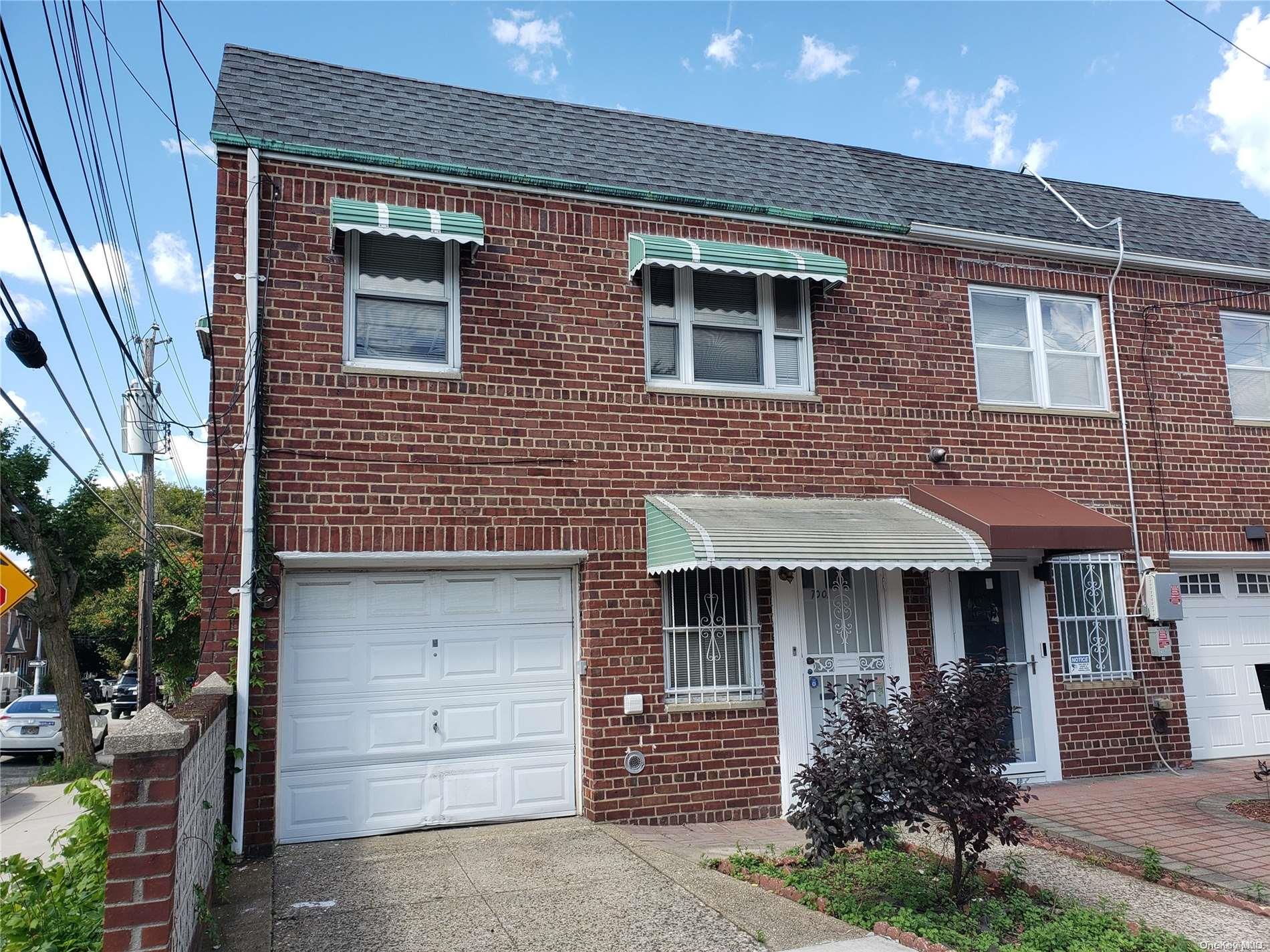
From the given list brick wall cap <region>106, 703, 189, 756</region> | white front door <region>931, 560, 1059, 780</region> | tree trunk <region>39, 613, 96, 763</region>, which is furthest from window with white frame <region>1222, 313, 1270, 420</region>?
tree trunk <region>39, 613, 96, 763</region>

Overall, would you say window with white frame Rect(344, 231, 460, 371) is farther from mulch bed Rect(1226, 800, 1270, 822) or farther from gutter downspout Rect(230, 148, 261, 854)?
mulch bed Rect(1226, 800, 1270, 822)

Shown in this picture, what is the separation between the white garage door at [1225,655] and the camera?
10.8 meters

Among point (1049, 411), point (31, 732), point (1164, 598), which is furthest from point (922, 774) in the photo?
point (31, 732)

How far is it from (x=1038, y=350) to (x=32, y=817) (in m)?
14.3

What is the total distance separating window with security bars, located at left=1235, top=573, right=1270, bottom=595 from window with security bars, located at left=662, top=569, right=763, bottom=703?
260 inches

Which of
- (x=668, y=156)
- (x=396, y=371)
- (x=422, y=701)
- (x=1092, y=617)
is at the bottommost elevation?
(x=422, y=701)

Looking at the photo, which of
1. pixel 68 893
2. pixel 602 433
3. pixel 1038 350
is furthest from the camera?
pixel 1038 350

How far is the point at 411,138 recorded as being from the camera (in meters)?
8.74

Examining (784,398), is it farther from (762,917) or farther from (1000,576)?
(762,917)

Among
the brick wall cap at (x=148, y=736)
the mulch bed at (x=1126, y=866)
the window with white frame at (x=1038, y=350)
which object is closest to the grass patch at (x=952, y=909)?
the mulch bed at (x=1126, y=866)

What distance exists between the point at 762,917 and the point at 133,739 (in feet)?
11.8

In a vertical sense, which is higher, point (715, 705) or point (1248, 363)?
point (1248, 363)

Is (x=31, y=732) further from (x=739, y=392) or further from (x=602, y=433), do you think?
(x=739, y=392)

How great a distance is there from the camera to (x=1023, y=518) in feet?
29.8
